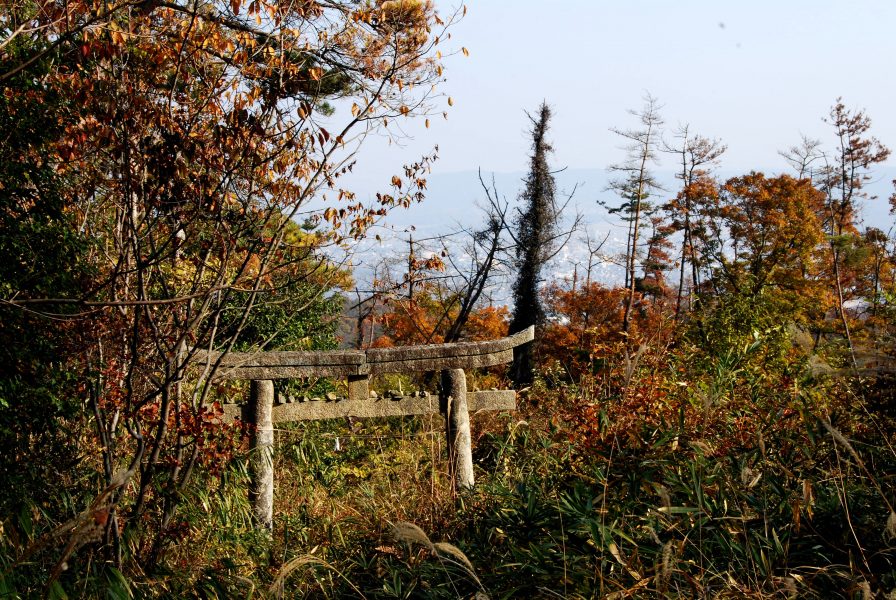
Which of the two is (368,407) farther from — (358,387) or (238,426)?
(238,426)

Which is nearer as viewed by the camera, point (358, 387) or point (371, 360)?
point (371, 360)

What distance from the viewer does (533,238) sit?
27.0 metres

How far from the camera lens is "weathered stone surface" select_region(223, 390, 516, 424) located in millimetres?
6859

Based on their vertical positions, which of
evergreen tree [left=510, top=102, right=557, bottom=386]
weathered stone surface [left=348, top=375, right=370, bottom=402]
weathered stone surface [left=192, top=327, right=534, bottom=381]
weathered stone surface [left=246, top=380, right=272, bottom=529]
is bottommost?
weathered stone surface [left=246, top=380, right=272, bottom=529]

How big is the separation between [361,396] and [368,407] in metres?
0.12

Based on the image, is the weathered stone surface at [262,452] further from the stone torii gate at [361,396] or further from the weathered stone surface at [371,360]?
the weathered stone surface at [371,360]

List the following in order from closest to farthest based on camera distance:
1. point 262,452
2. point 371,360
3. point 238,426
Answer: point 238,426 < point 262,452 < point 371,360

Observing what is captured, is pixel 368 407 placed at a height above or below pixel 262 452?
above

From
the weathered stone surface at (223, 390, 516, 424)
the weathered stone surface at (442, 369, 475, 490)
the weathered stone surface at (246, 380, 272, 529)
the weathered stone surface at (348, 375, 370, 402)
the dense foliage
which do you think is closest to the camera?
the dense foliage

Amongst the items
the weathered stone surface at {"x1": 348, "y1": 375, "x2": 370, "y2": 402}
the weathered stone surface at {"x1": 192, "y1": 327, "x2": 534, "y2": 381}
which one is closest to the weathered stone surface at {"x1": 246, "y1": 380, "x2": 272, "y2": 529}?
the weathered stone surface at {"x1": 192, "y1": 327, "x2": 534, "y2": 381}

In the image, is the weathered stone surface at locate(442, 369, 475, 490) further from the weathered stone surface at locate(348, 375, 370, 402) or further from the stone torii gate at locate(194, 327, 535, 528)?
the weathered stone surface at locate(348, 375, 370, 402)

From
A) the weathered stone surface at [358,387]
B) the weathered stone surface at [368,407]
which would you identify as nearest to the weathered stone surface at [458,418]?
the weathered stone surface at [368,407]

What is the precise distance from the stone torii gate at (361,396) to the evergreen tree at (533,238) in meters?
17.3

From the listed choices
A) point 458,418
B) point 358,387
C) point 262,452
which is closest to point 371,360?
point 358,387
